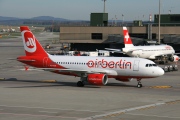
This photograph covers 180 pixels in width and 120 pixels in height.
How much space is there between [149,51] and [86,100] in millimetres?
53276

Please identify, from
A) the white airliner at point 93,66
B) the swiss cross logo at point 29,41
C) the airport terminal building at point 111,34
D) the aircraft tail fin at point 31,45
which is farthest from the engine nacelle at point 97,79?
the airport terminal building at point 111,34

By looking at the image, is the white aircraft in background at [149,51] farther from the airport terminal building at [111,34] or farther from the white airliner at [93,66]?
the white airliner at [93,66]

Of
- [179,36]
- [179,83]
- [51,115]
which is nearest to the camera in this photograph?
[51,115]

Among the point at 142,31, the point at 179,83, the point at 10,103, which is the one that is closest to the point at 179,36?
the point at 142,31

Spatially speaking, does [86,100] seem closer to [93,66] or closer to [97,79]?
[97,79]

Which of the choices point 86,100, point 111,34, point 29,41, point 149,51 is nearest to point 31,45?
point 29,41

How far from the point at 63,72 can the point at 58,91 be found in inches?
260

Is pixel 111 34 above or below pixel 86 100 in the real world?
above

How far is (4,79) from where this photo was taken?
60.8 meters

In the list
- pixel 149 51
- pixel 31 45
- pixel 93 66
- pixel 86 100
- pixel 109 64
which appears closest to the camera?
pixel 86 100

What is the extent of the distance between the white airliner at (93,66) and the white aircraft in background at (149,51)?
126 feet

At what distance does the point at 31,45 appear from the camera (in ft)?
186

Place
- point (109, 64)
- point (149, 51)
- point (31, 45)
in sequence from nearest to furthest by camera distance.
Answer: point (109, 64), point (31, 45), point (149, 51)

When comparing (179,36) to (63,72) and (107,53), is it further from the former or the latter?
(63,72)
